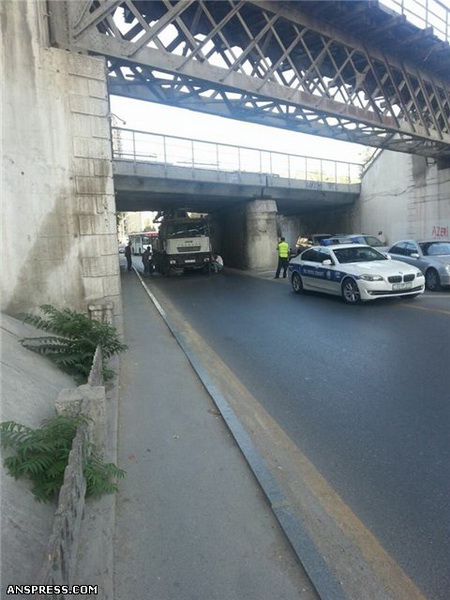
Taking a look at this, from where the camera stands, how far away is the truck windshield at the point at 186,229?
2417cm

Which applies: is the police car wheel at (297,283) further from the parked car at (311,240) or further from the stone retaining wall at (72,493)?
the parked car at (311,240)

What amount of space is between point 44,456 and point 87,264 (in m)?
5.12

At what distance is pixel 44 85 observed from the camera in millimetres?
6949

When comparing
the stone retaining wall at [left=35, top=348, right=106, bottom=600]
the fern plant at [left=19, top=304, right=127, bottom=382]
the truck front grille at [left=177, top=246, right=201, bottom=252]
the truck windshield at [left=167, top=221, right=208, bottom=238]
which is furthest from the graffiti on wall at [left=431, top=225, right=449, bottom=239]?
the stone retaining wall at [left=35, top=348, right=106, bottom=600]

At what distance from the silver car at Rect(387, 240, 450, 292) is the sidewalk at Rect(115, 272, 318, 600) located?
1050cm

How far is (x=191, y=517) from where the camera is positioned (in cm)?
295

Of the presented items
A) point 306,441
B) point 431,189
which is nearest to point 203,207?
point 431,189

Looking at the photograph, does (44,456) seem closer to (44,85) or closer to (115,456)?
(115,456)

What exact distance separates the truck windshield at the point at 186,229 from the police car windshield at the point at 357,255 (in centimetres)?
1302

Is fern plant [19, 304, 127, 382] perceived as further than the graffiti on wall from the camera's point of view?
No

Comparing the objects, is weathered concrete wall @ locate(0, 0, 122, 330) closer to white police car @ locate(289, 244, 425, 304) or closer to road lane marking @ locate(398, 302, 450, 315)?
white police car @ locate(289, 244, 425, 304)

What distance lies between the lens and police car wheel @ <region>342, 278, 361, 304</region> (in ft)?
35.8

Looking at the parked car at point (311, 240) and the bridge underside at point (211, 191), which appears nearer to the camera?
the bridge underside at point (211, 191)

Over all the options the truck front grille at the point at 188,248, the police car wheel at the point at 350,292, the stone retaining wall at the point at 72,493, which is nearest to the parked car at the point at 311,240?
the truck front grille at the point at 188,248
